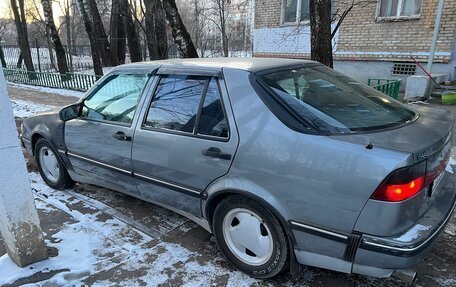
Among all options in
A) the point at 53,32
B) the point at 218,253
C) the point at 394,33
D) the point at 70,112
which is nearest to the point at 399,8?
the point at 394,33

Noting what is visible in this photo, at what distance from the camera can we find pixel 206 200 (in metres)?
2.77

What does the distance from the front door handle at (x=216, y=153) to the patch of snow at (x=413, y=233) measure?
1.21 m

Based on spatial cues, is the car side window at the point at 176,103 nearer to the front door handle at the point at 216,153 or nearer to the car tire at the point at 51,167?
the front door handle at the point at 216,153

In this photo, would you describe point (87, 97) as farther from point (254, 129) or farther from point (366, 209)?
point (366, 209)

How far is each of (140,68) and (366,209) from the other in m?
2.41

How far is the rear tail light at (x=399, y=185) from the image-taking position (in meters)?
1.95

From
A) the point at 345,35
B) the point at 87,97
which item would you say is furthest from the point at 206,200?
the point at 345,35

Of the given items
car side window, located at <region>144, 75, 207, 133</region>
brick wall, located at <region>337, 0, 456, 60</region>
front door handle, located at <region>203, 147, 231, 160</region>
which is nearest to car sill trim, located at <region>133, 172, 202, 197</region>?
front door handle, located at <region>203, 147, 231, 160</region>

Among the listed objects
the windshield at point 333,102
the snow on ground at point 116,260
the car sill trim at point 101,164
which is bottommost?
the snow on ground at point 116,260

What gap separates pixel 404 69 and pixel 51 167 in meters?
10.4

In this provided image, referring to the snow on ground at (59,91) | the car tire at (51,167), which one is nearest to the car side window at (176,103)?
the car tire at (51,167)

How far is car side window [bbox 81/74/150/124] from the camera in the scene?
3352 millimetres

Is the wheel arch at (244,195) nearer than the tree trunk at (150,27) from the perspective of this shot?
Yes

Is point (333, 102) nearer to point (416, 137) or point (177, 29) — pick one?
point (416, 137)
